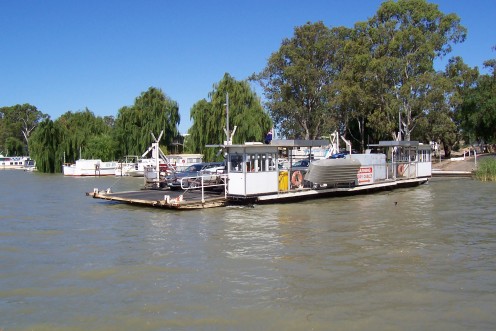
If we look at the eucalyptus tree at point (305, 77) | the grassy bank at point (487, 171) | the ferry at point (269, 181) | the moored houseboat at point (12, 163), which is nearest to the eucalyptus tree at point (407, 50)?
the eucalyptus tree at point (305, 77)

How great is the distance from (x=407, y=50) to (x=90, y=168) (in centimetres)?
3736

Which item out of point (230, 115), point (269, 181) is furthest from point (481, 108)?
point (269, 181)

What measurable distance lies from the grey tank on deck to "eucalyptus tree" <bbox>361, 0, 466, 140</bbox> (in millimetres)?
23220

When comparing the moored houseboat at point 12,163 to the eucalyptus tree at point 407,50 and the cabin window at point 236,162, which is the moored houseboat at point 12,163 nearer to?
the eucalyptus tree at point 407,50

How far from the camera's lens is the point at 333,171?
24422 millimetres

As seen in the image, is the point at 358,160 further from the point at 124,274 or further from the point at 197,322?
the point at 197,322

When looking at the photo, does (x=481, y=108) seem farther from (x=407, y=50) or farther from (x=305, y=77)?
(x=305, y=77)

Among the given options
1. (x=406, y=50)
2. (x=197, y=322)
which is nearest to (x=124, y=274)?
(x=197, y=322)

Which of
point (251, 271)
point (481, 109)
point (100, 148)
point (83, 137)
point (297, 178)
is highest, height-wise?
point (481, 109)

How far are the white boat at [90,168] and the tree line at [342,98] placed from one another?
345 cm

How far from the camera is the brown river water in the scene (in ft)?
26.2

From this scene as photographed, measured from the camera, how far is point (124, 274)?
10.7 m

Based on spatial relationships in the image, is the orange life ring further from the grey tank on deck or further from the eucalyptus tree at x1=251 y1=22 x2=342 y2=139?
the eucalyptus tree at x1=251 y1=22 x2=342 y2=139

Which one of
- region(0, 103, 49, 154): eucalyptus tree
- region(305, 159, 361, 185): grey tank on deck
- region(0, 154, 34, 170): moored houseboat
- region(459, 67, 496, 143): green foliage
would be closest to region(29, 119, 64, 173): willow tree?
region(0, 154, 34, 170): moored houseboat
